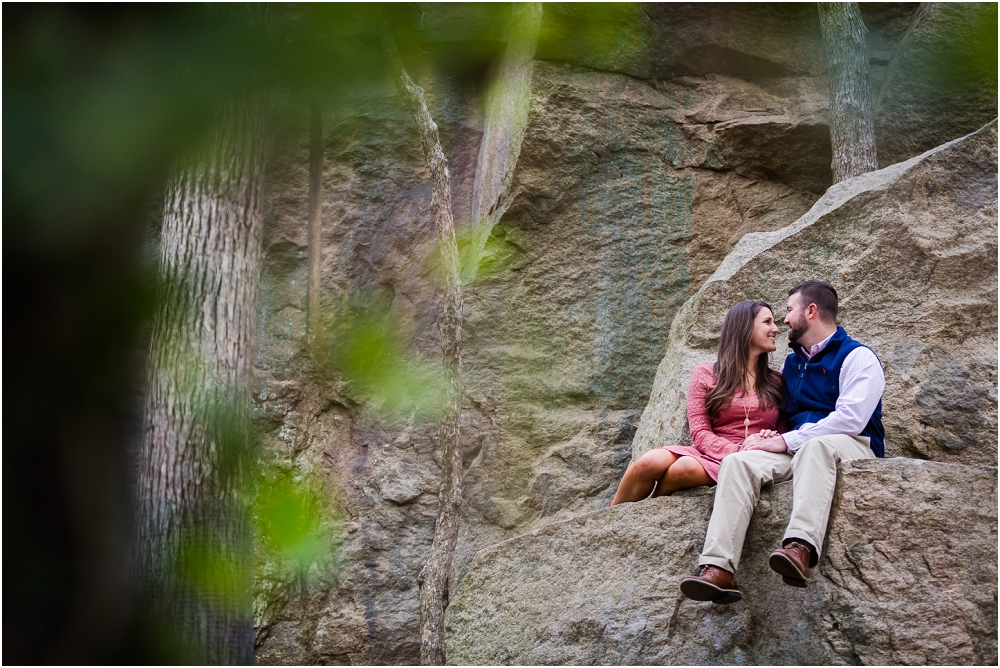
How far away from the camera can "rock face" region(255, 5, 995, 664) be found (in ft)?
24.4

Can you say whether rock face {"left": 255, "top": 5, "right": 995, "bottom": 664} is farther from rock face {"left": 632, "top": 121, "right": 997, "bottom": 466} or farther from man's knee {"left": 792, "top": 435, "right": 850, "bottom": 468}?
man's knee {"left": 792, "top": 435, "right": 850, "bottom": 468}

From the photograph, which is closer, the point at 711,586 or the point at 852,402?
the point at 711,586

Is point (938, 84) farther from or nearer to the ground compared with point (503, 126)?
farther from the ground

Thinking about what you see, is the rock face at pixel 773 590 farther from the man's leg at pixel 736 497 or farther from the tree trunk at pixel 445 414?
the tree trunk at pixel 445 414

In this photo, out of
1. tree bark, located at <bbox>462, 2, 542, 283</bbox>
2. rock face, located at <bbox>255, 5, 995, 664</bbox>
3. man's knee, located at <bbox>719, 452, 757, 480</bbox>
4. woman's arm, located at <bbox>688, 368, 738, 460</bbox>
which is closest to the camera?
man's knee, located at <bbox>719, 452, 757, 480</bbox>

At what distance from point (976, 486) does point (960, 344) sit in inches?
52.0

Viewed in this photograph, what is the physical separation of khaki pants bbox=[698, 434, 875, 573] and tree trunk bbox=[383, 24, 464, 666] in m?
2.15

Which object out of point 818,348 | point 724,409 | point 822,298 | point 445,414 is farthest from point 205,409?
point 445,414

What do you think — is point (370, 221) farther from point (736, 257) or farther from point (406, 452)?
point (736, 257)

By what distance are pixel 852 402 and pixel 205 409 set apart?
10.3 feet

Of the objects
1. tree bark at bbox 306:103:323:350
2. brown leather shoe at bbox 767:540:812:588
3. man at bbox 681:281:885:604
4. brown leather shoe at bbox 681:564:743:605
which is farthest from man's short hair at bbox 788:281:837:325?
tree bark at bbox 306:103:323:350

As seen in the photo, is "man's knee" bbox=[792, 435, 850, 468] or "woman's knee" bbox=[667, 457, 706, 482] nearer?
"man's knee" bbox=[792, 435, 850, 468]

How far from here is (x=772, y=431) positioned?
432 cm

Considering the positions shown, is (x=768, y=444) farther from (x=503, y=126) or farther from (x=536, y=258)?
(x=503, y=126)
